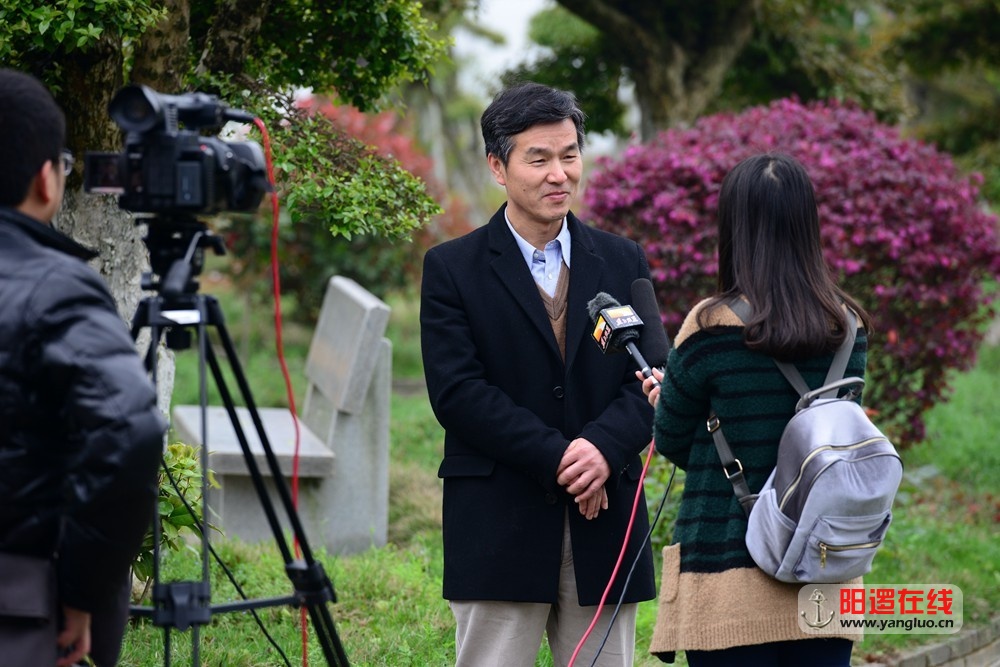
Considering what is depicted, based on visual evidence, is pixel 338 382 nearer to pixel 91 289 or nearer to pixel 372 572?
pixel 372 572

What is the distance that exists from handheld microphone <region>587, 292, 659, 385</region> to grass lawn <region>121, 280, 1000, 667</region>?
1201mm

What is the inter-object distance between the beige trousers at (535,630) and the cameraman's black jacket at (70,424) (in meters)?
1.21

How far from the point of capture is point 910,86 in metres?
22.9

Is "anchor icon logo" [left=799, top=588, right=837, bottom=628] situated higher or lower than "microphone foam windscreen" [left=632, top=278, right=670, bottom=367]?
lower

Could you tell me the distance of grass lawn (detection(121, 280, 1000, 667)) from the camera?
15.0 ft

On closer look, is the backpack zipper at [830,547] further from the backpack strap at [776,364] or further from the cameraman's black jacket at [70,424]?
the cameraman's black jacket at [70,424]

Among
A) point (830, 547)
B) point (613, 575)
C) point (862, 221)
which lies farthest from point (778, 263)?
point (862, 221)

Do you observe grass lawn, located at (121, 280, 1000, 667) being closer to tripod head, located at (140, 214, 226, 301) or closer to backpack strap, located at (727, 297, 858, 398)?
tripod head, located at (140, 214, 226, 301)

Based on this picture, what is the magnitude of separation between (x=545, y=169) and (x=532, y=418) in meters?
0.70

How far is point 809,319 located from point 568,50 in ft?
26.6

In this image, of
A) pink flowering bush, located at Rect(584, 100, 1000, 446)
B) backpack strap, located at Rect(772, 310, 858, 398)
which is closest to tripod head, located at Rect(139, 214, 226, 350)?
backpack strap, located at Rect(772, 310, 858, 398)

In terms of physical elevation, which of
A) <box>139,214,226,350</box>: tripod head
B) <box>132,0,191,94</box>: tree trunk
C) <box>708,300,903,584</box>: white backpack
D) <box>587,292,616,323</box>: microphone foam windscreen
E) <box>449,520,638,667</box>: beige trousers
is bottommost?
<box>449,520,638,667</box>: beige trousers

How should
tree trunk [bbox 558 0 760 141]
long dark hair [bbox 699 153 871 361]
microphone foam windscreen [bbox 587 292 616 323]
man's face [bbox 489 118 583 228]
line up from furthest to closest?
tree trunk [bbox 558 0 760 141] → man's face [bbox 489 118 583 228] → microphone foam windscreen [bbox 587 292 616 323] → long dark hair [bbox 699 153 871 361]

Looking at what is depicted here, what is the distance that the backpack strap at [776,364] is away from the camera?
2869 millimetres
